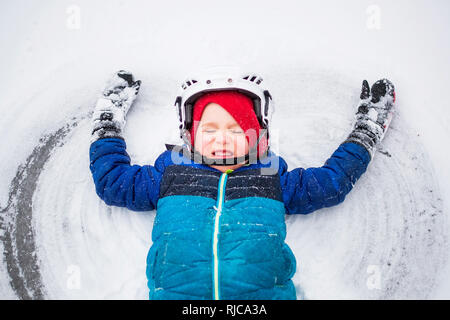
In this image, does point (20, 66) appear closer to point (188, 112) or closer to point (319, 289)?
point (188, 112)

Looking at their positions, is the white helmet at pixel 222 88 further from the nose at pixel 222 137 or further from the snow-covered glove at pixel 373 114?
the snow-covered glove at pixel 373 114

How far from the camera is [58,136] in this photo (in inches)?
78.3

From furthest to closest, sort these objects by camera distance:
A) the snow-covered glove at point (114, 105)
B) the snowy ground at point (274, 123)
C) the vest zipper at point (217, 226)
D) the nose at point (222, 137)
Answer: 1. the snow-covered glove at point (114, 105)
2. the snowy ground at point (274, 123)
3. the nose at point (222, 137)
4. the vest zipper at point (217, 226)

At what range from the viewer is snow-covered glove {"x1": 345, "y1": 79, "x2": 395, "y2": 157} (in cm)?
183

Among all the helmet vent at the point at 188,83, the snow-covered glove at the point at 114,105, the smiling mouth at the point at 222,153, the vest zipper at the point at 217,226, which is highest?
the helmet vent at the point at 188,83

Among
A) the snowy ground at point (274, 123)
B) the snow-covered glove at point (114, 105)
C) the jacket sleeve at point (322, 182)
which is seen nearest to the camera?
the jacket sleeve at point (322, 182)

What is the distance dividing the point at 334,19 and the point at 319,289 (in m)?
1.49

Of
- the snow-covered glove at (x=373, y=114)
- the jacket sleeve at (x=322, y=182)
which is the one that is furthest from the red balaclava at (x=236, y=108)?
the snow-covered glove at (x=373, y=114)

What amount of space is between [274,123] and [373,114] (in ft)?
1.63

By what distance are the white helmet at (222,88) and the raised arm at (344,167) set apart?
28cm

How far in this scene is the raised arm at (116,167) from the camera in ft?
5.45

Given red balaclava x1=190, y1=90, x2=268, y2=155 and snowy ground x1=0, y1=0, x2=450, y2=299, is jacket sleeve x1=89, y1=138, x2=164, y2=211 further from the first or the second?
red balaclava x1=190, y1=90, x2=268, y2=155
